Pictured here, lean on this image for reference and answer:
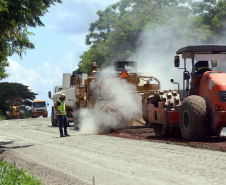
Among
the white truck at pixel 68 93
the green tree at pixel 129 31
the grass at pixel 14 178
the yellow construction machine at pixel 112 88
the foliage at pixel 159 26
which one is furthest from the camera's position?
the green tree at pixel 129 31

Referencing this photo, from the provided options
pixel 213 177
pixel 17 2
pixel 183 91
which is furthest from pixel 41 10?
pixel 213 177

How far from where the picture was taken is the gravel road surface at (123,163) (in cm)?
828

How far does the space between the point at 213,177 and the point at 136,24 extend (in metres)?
42.2

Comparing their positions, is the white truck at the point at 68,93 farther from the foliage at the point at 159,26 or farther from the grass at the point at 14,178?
the grass at the point at 14,178

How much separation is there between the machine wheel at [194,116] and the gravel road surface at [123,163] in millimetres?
858

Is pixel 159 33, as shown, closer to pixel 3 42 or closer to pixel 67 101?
pixel 67 101

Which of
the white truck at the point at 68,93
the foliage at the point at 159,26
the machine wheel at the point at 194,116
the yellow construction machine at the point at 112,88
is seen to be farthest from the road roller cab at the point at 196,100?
the foliage at the point at 159,26

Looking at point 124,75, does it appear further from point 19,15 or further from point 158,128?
point 19,15

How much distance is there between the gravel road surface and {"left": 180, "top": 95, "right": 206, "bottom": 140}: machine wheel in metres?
0.86

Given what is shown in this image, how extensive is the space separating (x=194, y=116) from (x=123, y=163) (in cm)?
398

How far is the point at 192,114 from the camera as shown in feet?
Result: 44.3

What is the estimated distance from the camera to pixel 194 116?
1345cm

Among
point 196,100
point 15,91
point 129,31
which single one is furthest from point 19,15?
point 15,91

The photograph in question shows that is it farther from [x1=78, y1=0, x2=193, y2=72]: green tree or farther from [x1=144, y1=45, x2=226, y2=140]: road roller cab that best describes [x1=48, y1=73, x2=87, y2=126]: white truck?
[x1=78, y1=0, x2=193, y2=72]: green tree
